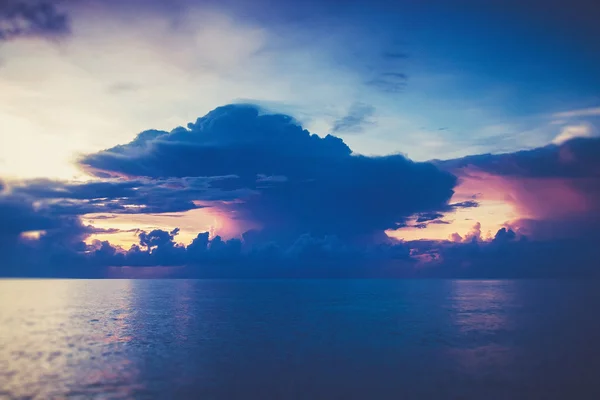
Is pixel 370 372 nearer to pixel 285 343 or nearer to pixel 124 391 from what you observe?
pixel 285 343

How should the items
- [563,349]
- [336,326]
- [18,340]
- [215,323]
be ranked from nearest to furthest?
[563,349] < [18,340] < [336,326] < [215,323]

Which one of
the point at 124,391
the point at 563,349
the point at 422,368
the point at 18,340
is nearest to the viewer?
the point at 124,391

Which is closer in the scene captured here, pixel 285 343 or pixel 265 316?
pixel 285 343

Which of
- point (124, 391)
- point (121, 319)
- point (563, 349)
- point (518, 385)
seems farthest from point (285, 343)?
point (121, 319)

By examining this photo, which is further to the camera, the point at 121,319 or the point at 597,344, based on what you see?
the point at 121,319

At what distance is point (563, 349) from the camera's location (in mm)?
49844

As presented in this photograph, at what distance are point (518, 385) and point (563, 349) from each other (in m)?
19.1

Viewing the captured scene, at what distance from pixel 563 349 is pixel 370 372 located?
2664cm

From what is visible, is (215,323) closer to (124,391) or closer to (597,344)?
(124,391)

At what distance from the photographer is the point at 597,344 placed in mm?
52750

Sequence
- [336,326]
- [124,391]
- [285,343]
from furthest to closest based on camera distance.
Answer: [336,326] < [285,343] < [124,391]

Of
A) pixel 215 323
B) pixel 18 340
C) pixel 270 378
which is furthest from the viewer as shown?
pixel 215 323

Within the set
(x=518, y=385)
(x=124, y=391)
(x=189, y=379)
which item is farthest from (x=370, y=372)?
(x=124, y=391)

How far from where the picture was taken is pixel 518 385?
35.6 meters
